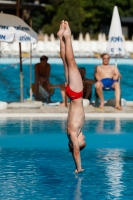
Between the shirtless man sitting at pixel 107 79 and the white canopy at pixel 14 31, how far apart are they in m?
1.47

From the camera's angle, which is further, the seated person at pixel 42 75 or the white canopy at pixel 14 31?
the seated person at pixel 42 75

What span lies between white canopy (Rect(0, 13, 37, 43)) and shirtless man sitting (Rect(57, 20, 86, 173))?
18.2ft

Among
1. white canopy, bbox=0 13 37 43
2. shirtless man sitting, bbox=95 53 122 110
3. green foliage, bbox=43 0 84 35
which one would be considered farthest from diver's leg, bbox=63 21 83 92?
green foliage, bbox=43 0 84 35

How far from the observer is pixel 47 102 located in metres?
15.1

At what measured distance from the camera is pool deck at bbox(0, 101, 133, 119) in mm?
12969

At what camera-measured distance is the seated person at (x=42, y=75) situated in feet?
49.9

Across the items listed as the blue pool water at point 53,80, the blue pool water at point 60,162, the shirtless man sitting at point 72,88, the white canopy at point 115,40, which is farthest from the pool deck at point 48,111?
the shirtless man sitting at point 72,88

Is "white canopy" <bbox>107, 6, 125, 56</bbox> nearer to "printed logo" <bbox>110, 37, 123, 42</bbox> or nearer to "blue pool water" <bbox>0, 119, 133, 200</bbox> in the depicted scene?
"printed logo" <bbox>110, 37, 123, 42</bbox>

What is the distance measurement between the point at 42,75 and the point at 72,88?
309 inches

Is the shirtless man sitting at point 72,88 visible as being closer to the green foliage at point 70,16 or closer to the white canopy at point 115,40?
the white canopy at point 115,40

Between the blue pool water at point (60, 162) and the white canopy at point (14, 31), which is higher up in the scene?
the white canopy at point (14, 31)

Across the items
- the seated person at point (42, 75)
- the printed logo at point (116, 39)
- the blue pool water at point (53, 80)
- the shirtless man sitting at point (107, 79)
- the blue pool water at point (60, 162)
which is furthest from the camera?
the blue pool water at point (53, 80)

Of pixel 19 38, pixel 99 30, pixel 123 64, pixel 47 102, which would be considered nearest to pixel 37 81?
pixel 47 102

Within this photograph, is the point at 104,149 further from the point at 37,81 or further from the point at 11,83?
the point at 11,83
